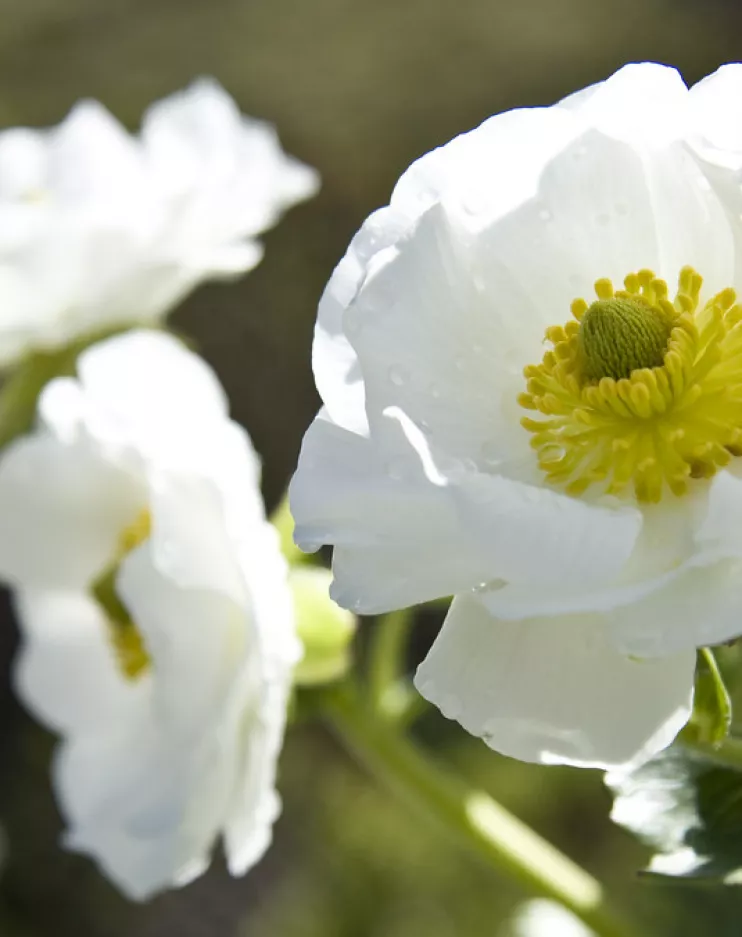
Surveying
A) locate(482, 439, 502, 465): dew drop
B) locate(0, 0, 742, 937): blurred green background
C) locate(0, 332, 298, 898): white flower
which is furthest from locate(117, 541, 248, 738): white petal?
locate(0, 0, 742, 937): blurred green background

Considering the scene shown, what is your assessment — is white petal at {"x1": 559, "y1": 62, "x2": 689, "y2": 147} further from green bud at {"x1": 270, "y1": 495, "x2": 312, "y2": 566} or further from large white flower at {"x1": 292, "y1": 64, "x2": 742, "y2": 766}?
green bud at {"x1": 270, "y1": 495, "x2": 312, "y2": 566}

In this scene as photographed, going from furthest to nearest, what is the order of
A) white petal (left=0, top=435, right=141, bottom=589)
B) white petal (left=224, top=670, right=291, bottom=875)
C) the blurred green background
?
the blurred green background < white petal (left=0, top=435, right=141, bottom=589) < white petal (left=224, top=670, right=291, bottom=875)

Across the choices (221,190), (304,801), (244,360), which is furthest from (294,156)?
(221,190)

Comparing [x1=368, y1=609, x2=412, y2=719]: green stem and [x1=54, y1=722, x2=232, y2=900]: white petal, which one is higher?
[x1=368, y1=609, x2=412, y2=719]: green stem

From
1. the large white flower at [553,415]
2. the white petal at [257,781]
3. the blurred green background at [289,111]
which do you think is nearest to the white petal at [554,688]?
the large white flower at [553,415]

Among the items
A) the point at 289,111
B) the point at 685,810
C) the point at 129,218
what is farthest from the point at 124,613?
the point at 289,111

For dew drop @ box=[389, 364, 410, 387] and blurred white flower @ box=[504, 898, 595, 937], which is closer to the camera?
dew drop @ box=[389, 364, 410, 387]

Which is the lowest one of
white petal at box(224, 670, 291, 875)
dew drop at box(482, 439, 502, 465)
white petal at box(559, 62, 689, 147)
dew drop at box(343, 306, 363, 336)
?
white petal at box(224, 670, 291, 875)

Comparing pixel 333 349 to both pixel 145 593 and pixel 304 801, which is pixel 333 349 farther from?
pixel 304 801
